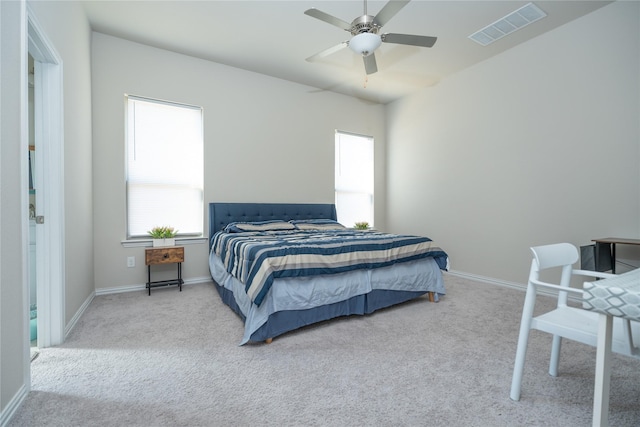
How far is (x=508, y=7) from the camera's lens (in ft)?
9.79

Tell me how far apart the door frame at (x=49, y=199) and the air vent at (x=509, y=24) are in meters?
4.15

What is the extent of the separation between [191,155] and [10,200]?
268 centimetres

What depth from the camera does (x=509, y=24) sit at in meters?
3.26

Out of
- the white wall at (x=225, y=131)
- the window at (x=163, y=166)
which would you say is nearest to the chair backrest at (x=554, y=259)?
the white wall at (x=225, y=131)

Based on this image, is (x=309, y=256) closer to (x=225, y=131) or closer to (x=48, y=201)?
(x=48, y=201)

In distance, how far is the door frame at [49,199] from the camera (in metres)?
2.11

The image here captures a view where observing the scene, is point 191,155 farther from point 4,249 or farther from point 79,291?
point 4,249

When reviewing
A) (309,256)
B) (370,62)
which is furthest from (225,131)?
(309,256)

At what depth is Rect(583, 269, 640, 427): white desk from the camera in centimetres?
85

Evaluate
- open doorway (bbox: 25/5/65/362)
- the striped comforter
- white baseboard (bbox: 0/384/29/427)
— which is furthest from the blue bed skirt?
open doorway (bbox: 25/5/65/362)

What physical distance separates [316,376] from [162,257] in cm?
252

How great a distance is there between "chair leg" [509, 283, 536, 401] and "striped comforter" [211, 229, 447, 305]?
1350 millimetres

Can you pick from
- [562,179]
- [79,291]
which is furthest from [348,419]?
[562,179]

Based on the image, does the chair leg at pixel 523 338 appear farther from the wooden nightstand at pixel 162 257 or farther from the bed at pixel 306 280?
the wooden nightstand at pixel 162 257
